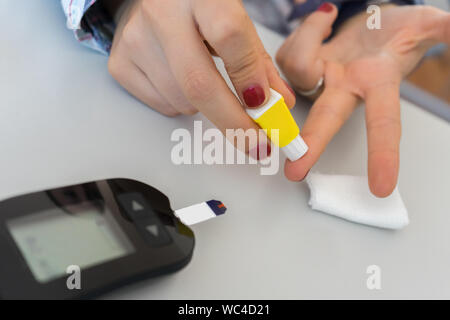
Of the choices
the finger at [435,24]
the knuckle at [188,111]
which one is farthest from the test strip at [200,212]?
the finger at [435,24]

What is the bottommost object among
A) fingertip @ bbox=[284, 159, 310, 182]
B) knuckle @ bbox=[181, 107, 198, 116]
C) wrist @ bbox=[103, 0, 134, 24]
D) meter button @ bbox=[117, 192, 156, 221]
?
fingertip @ bbox=[284, 159, 310, 182]

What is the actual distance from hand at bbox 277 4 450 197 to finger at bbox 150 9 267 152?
0.08 meters

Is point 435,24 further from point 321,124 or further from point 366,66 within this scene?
point 321,124

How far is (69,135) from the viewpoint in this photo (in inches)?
14.1

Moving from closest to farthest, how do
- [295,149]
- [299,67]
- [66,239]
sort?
1. [66,239]
2. [295,149]
3. [299,67]

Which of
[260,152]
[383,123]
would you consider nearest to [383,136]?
[383,123]

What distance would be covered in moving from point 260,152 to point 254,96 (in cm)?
6

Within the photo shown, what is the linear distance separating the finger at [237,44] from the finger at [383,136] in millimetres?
121

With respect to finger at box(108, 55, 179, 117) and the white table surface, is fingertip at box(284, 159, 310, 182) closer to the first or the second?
the white table surface

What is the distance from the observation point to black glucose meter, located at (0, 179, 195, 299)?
0.23 meters

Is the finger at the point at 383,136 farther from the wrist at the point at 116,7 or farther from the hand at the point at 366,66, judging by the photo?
the wrist at the point at 116,7

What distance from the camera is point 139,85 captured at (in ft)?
1.32

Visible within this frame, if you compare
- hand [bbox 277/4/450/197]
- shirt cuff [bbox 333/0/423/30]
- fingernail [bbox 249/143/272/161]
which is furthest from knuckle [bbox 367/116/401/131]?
shirt cuff [bbox 333/0/423/30]

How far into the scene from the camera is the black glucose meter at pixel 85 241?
0.23 m
